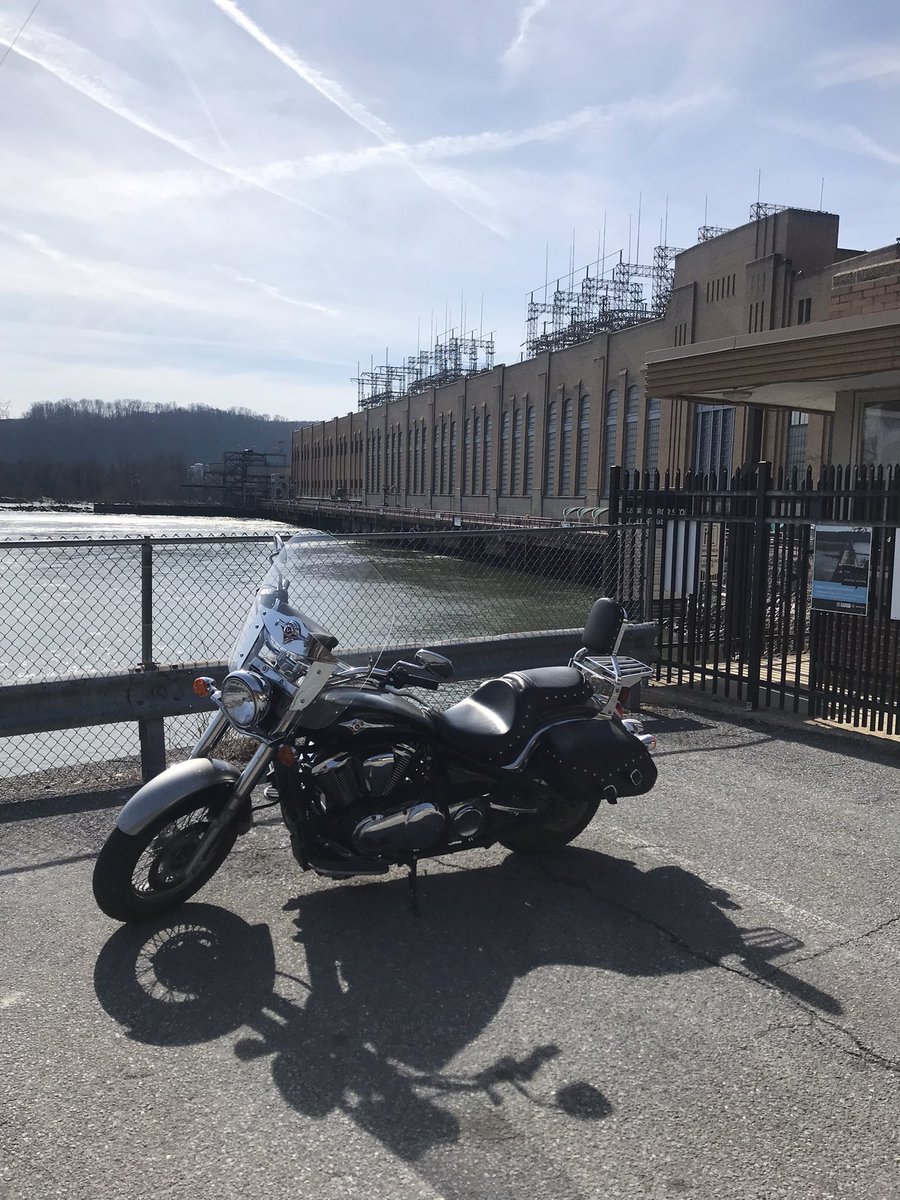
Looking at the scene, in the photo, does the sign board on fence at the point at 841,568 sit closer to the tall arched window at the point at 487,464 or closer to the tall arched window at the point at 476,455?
the tall arched window at the point at 487,464

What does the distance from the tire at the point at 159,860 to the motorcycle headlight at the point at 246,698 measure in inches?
15.9

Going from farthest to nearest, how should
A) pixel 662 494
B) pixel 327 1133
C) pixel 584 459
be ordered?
pixel 584 459 < pixel 662 494 < pixel 327 1133

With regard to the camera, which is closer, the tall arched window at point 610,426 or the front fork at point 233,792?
the front fork at point 233,792

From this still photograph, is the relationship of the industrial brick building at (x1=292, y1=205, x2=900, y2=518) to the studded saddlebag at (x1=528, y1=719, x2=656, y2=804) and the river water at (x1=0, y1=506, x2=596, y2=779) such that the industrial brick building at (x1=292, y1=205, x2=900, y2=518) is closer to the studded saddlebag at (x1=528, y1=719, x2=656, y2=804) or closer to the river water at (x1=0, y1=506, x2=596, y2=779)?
the river water at (x1=0, y1=506, x2=596, y2=779)

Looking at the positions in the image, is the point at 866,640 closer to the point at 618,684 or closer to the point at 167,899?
the point at 618,684

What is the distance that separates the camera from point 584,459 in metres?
49.8

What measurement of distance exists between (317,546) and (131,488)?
14029cm

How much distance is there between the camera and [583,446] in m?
49.7

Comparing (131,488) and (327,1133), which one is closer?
(327,1133)

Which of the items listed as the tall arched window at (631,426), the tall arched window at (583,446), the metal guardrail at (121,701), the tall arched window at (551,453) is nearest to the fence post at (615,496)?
the metal guardrail at (121,701)

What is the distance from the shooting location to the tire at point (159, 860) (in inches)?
150

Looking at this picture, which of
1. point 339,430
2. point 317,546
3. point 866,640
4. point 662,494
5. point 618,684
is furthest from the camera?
point 339,430

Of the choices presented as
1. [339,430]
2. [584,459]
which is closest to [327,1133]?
[584,459]

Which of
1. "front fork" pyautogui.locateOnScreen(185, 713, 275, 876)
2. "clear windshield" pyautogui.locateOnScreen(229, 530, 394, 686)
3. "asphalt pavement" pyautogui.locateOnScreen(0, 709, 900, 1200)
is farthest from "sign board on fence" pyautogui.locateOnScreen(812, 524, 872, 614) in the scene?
"front fork" pyautogui.locateOnScreen(185, 713, 275, 876)
